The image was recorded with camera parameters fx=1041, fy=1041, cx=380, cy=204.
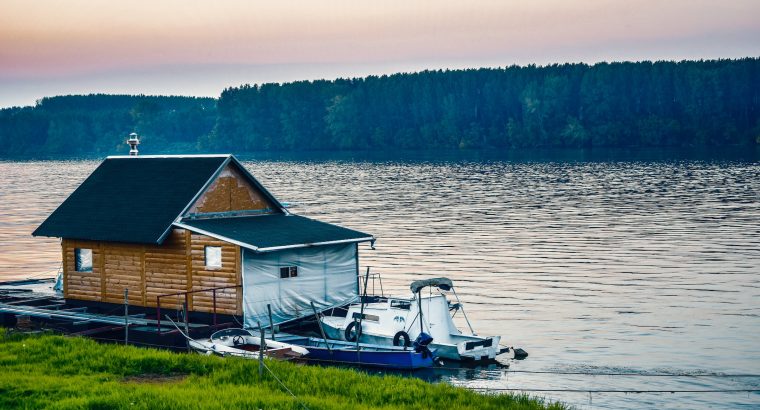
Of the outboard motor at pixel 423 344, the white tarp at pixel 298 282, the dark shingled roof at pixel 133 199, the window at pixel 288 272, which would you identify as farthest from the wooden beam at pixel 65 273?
the outboard motor at pixel 423 344

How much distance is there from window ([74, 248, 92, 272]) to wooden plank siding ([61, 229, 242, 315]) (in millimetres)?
181

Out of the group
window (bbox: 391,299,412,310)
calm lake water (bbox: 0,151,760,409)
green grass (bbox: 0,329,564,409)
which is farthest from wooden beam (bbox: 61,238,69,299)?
calm lake water (bbox: 0,151,760,409)

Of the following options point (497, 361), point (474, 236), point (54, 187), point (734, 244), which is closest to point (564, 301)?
point (497, 361)

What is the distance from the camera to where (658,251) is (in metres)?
70.3

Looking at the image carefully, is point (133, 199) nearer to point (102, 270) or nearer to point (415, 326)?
point (102, 270)

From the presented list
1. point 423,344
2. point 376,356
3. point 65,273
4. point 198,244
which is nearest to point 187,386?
point 376,356

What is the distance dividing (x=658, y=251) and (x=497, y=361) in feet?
111

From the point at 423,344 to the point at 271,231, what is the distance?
8.11 m

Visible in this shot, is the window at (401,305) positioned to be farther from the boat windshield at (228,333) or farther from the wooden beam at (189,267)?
the wooden beam at (189,267)

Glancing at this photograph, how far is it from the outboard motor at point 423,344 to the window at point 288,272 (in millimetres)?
6154

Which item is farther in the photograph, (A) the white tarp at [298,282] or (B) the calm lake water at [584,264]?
(A) the white tarp at [298,282]

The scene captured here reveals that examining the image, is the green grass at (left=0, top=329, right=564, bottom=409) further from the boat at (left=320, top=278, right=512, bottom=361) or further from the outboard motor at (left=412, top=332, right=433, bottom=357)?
the boat at (left=320, top=278, right=512, bottom=361)

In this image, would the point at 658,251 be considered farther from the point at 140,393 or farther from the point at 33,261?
the point at 140,393

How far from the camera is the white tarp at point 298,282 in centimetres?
4009
